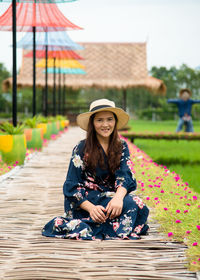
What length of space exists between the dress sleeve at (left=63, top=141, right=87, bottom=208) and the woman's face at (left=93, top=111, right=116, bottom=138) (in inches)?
8.3

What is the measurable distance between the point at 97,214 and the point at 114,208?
120 mm

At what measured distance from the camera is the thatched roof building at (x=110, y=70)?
838 inches

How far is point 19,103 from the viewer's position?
33.7m

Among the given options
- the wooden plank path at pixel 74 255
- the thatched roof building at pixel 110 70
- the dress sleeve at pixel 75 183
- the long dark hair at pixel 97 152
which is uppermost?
the thatched roof building at pixel 110 70

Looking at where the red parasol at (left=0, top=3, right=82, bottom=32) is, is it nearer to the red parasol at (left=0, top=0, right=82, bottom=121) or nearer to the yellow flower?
the red parasol at (left=0, top=0, right=82, bottom=121)

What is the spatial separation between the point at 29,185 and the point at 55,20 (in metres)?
4.99

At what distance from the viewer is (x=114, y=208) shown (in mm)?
2846

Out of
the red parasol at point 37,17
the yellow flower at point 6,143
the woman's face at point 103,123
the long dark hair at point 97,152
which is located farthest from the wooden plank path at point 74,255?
the red parasol at point 37,17

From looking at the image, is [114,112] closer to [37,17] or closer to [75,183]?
[75,183]

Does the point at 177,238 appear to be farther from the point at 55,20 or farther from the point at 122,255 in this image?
the point at 55,20

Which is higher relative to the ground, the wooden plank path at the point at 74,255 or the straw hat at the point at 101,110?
the straw hat at the point at 101,110

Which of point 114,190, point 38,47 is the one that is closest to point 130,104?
point 38,47

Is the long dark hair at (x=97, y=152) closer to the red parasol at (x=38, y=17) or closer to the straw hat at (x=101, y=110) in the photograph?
the straw hat at (x=101, y=110)

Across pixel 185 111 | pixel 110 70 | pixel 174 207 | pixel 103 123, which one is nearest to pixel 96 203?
pixel 103 123
